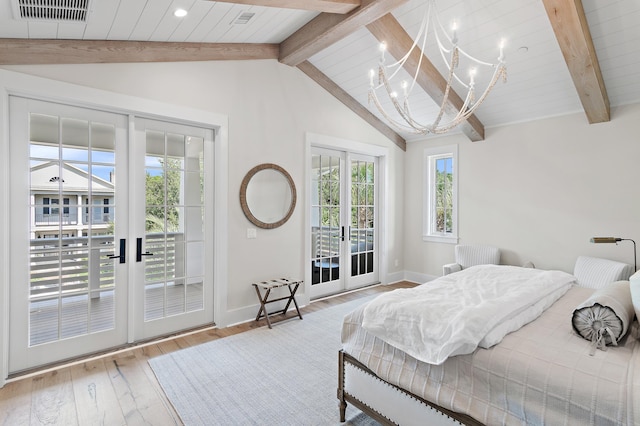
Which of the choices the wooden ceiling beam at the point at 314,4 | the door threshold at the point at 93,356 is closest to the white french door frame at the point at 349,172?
the door threshold at the point at 93,356

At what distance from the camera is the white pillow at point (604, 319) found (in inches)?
60.6

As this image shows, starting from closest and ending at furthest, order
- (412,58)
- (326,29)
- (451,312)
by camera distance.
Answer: (451,312) → (326,29) → (412,58)

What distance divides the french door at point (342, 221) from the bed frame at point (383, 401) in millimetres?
2593

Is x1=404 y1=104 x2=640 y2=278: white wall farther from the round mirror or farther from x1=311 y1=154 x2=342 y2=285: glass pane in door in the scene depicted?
the round mirror

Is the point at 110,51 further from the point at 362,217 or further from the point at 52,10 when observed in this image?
the point at 362,217

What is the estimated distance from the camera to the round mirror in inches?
150

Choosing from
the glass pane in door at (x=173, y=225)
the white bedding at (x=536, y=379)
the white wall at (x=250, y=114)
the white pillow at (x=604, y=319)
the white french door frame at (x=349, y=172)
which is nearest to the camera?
the white bedding at (x=536, y=379)

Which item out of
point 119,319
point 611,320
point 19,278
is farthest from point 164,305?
point 611,320

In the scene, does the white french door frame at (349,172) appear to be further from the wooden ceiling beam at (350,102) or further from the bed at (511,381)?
the bed at (511,381)

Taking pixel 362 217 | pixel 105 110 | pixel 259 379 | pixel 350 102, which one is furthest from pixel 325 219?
pixel 105 110

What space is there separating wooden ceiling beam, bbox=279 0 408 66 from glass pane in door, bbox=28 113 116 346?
209 centimetres

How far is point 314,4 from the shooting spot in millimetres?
2785

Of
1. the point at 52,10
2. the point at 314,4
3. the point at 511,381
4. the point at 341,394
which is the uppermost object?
the point at 314,4

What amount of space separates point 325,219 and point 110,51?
3.12m
